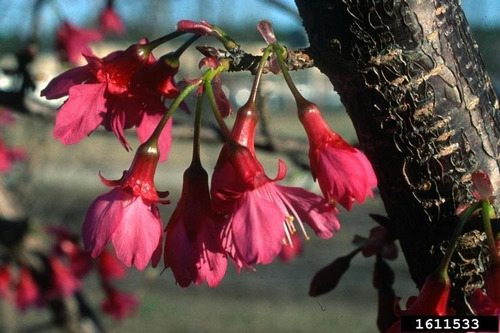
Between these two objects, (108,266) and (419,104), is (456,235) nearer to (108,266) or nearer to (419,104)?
(419,104)

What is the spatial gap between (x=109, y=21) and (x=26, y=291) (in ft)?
4.32

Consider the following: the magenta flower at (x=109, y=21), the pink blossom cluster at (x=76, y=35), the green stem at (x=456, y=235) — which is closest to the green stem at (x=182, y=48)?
the green stem at (x=456, y=235)

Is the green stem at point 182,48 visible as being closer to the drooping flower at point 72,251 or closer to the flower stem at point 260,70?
the flower stem at point 260,70

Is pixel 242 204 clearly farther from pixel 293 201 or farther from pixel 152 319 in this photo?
pixel 152 319

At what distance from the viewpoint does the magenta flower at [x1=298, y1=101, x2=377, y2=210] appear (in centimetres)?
105

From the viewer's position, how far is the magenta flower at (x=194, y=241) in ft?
3.62

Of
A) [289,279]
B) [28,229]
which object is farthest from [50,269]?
[289,279]

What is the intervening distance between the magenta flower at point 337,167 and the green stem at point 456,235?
0.12 metres

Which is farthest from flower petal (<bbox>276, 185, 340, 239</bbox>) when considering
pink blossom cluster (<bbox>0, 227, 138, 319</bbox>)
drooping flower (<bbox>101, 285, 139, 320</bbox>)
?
drooping flower (<bbox>101, 285, 139, 320</bbox>)

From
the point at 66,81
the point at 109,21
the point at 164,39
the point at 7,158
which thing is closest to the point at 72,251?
the point at 7,158

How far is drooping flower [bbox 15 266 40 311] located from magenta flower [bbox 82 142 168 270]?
280 cm

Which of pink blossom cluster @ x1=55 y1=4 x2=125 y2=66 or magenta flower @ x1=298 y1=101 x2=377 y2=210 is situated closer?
magenta flower @ x1=298 y1=101 x2=377 y2=210

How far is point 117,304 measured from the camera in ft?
13.6

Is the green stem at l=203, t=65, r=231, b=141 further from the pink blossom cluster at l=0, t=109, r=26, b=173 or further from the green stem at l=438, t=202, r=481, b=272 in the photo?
the pink blossom cluster at l=0, t=109, r=26, b=173
